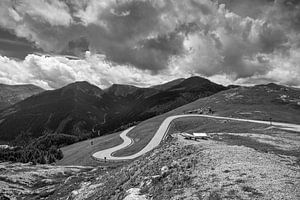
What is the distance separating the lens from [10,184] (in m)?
66.6

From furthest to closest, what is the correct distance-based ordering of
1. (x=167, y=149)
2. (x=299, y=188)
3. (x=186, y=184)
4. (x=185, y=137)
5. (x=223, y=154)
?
(x=185, y=137), (x=167, y=149), (x=223, y=154), (x=186, y=184), (x=299, y=188)

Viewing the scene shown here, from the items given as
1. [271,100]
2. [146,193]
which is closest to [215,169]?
[146,193]

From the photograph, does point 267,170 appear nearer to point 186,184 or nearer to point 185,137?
point 186,184

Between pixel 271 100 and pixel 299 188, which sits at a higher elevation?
pixel 271 100

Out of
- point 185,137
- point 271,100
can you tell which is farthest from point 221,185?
point 271,100

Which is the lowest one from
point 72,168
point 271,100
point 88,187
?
point 72,168

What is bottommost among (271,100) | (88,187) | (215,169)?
(88,187)

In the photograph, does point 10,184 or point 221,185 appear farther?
point 10,184

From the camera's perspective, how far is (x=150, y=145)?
88062 mm

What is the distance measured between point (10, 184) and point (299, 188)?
7230 centimetres

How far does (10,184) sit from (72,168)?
75.9 feet

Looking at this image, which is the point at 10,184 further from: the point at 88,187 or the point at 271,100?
the point at 271,100

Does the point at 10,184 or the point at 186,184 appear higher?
the point at 186,184

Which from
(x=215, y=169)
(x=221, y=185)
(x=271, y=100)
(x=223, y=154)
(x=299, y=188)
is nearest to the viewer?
(x=299, y=188)
